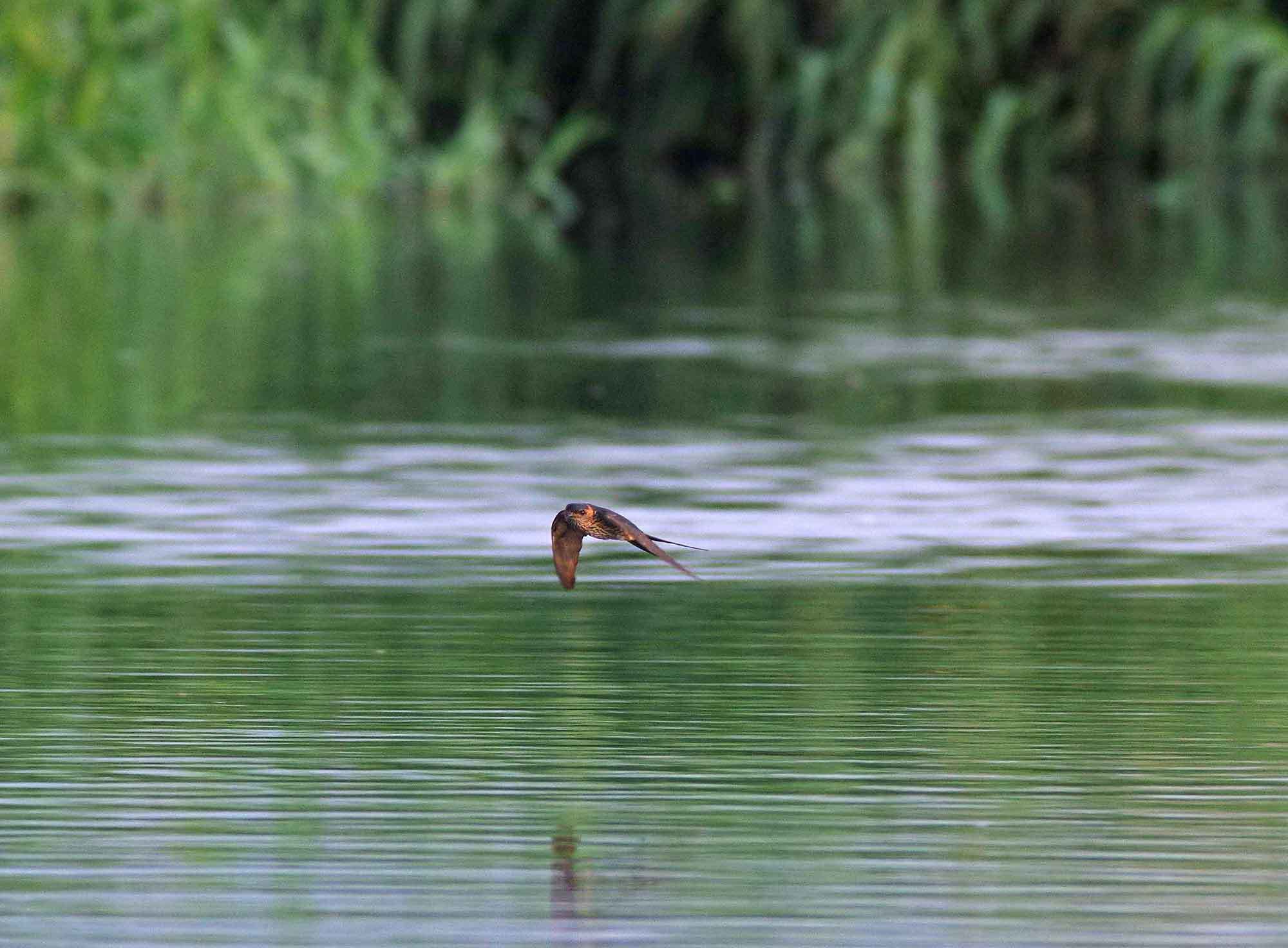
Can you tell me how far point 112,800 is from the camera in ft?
17.9

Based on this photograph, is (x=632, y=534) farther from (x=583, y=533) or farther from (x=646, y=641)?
(x=646, y=641)

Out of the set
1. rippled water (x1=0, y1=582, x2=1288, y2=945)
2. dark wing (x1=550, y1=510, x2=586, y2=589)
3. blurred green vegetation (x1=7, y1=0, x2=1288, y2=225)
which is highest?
blurred green vegetation (x1=7, y1=0, x2=1288, y2=225)

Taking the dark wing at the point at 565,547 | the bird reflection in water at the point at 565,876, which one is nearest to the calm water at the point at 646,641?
the bird reflection in water at the point at 565,876

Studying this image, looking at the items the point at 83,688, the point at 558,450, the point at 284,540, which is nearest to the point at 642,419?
the point at 558,450

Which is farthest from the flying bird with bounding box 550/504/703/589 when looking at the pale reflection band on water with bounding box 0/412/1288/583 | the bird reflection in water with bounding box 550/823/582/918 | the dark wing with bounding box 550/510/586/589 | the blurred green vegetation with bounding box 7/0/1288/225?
the blurred green vegetation with bounding box 7/0/1288/225

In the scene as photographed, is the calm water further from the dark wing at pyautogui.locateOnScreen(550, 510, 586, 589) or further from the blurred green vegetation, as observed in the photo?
the blurred green vegetation

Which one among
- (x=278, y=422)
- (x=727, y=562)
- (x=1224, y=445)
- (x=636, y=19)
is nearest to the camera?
(x=727, y=562)

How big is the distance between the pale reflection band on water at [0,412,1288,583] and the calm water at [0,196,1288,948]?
3 centimetres

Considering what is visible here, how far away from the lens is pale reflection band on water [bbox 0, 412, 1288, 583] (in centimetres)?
823

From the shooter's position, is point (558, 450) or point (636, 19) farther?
point (636, 19)

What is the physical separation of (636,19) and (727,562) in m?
18.6

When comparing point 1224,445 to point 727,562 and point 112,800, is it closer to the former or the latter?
point 727,562

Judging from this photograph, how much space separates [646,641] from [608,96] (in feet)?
67.7

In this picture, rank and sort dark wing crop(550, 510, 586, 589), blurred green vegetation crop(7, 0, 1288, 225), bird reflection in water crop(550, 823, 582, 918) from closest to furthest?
bird reflection in water crop(550, 823, 582, 918) < dark wing crop(550, 510, 586, 589) < blurred green vegetation crop(7, 0, 1288, 225)
